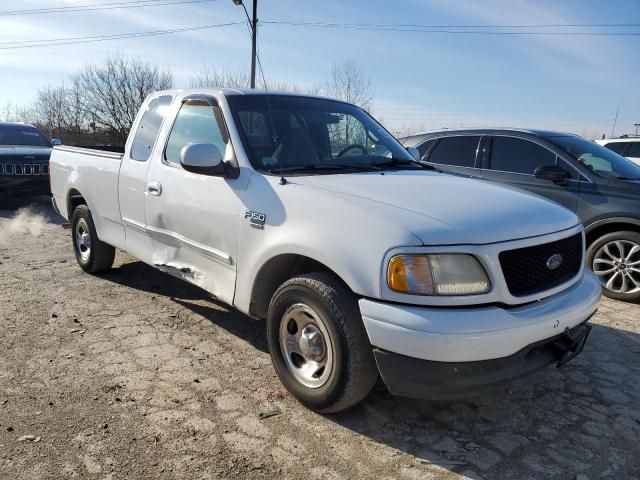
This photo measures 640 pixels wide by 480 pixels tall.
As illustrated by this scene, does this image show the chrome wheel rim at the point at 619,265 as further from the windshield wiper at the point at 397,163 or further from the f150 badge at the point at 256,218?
the f150 badge at the point at 256,218

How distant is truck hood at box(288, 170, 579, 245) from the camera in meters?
2.52

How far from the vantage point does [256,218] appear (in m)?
3.14

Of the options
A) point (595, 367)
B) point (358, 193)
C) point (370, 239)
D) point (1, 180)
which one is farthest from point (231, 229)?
point (1, 180)

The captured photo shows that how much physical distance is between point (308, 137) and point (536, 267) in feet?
6.01

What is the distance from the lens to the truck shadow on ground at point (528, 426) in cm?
257

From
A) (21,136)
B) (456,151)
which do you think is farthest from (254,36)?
(456,151)

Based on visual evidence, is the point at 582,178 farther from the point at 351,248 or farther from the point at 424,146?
the point at 351,248

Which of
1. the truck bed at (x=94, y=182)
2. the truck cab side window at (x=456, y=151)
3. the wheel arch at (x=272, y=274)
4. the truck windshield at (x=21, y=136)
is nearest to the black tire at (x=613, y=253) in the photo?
the truck cab side window at (x=456, y=151)

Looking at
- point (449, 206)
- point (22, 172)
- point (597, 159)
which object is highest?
point (597, 159)

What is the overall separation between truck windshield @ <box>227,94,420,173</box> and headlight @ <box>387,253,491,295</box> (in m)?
1.15

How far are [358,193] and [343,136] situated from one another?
4.02ft

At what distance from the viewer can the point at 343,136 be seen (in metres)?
3.97

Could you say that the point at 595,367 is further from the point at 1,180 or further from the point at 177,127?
the point at 1,180

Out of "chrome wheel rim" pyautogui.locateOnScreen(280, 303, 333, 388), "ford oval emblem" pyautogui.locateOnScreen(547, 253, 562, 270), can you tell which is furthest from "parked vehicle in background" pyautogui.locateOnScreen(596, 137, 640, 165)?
"chrome wheel rim" pyautogui.locateOnScreen(280, 303, 333, 388)
